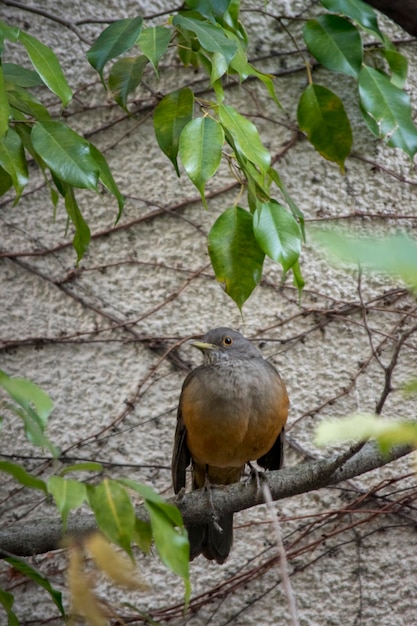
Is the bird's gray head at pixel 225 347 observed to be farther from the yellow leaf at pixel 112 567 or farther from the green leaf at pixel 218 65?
the yellow leaf at pixel 112 567

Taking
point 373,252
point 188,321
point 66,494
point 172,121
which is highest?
point 373,252

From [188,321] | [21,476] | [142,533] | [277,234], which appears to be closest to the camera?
[21,476]

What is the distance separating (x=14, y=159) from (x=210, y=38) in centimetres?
61

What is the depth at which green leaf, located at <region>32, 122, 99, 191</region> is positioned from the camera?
2.24 metres

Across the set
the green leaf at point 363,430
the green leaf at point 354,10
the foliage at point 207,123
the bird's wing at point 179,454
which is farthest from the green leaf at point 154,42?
the bird's wing at point 179,454

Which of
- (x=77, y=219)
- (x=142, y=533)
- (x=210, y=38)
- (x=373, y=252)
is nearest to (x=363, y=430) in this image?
(x=373, y=252)

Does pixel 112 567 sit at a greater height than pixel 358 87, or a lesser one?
greater

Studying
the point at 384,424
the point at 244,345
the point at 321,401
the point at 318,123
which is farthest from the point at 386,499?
the point at 384,424

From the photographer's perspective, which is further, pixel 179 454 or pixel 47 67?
pixel 179 454

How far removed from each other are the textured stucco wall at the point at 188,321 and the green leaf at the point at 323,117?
0.77 meters

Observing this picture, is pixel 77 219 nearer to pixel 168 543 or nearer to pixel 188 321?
pixel 168 543

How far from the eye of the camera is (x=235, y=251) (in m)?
2.46

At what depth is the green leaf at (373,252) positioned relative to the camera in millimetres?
694

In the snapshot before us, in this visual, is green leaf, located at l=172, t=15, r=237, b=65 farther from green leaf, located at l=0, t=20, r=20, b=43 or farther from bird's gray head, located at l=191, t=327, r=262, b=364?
bird's gray head, located at l=191, t=327, r=262, b=364
